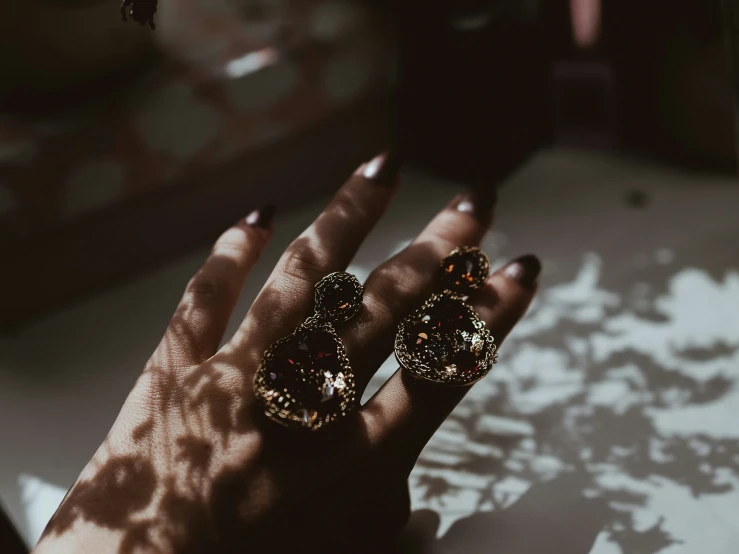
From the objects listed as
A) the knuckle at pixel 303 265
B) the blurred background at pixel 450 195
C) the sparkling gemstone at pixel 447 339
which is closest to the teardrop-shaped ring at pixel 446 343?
the sparkling gemstone at pixel 447 339

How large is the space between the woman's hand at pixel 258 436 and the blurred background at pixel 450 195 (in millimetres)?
189

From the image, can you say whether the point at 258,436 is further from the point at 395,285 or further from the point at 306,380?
the point at 395,285

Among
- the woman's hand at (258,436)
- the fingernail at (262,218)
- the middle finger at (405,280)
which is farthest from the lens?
the fingernail at (262,218)

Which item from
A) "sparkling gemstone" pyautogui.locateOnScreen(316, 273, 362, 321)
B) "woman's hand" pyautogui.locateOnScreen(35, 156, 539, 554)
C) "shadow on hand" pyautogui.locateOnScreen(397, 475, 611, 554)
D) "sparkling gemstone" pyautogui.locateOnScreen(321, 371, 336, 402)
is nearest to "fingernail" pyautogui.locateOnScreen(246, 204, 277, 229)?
"woman's hand" pyautogui.locateOnScreen(35, 156, 539, 554)

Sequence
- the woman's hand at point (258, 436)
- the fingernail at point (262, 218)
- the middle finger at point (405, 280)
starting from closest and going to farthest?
Result: the woman's hand at point (258, 436), the middle finger at point (405, 280), the fingernail at point (262, 218)

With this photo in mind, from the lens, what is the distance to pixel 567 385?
948 millimetres

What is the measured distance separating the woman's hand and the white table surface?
0.19 metres

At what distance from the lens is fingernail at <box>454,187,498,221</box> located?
0.83 m

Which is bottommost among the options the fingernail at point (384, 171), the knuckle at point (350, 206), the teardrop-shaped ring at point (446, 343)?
the teardrop-shaped ring at point (446, 343)

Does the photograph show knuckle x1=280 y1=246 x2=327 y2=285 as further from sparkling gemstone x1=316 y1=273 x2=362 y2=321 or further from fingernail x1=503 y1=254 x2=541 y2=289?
fingernail x1=503 y1=254 x2=541 y2=289

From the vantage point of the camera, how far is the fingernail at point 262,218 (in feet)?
2.67

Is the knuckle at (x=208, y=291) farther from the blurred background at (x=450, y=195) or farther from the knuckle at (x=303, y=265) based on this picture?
the blurred background at (x=450, y=195)

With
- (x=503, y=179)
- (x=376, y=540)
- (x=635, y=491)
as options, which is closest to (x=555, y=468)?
(x=635, y=491)

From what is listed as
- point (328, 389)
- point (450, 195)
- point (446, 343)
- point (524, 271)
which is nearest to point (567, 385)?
point (524, 271)
